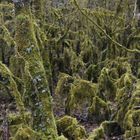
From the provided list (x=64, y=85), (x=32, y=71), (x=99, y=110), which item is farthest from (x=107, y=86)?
(x=32, y=71)

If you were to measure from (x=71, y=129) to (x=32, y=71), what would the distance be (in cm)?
310

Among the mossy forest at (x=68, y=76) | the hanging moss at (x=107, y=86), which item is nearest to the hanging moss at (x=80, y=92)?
the mossy forest at (x=68, y=76)

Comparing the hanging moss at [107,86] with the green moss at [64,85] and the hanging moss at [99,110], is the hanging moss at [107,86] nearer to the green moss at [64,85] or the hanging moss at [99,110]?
the hanging moss at [99,110]

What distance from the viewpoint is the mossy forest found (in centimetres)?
476

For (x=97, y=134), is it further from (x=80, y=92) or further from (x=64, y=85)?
(x=64, y=85)

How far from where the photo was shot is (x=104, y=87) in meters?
10.4

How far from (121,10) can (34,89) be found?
10388 millimetres

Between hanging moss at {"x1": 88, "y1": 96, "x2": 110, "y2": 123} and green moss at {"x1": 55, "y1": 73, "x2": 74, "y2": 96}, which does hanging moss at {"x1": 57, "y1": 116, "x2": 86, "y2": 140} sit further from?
green moss at {"x1": 55, "y1": 73, "x2": 74, "y2": 96}

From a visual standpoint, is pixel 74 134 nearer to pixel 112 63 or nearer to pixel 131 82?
pixel 131 82

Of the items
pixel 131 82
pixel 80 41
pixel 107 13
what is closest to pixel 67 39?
pixel 80 41

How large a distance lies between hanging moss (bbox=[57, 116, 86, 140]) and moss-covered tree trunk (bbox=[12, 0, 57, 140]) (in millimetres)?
2668

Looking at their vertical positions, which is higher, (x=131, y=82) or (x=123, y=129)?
(x=131, y=82)

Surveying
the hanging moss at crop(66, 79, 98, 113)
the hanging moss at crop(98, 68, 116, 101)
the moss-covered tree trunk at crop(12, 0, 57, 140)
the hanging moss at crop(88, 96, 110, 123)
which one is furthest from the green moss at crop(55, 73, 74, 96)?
the moss-covered tree trunk at crop(12, 0, 57, 140)

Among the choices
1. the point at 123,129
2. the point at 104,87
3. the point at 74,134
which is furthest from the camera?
the point at 104,87
